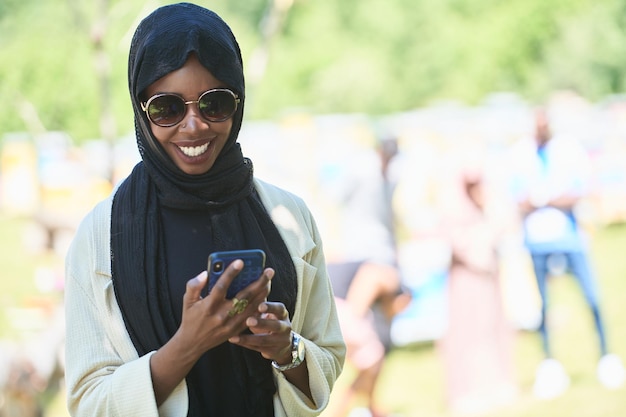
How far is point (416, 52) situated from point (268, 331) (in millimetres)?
6149

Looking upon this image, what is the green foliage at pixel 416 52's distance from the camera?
711cm

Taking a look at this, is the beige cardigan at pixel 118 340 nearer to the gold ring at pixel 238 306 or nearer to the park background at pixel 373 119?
the gold ring at pixel 238 306

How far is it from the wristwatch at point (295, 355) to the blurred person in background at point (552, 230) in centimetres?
553

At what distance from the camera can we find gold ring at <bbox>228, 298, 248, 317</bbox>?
1.53m

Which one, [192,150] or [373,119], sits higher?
[373,119]

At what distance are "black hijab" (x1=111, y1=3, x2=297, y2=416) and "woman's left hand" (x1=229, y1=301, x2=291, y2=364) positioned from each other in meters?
0.13

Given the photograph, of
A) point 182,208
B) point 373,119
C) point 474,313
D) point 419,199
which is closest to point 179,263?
point 182,208

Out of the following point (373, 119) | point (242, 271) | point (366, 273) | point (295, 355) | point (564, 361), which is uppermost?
point (373, 119)

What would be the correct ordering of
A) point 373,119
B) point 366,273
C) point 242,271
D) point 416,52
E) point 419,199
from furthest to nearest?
1. point 416,52
2. point 373,119
3. point 419,199
4. point 366,273
5. point 242,271

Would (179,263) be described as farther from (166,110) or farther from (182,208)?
(166,110)

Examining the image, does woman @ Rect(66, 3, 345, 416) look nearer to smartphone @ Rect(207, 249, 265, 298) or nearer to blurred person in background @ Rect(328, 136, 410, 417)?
smartphone @ Rect(207, 249, 265, 298)

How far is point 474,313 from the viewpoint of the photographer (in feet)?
23.0

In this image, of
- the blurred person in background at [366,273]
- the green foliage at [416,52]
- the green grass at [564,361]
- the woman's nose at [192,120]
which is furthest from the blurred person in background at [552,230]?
the woman's nose at [192,120]

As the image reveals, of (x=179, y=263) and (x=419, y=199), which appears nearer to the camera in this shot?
(x=179, y=263)
